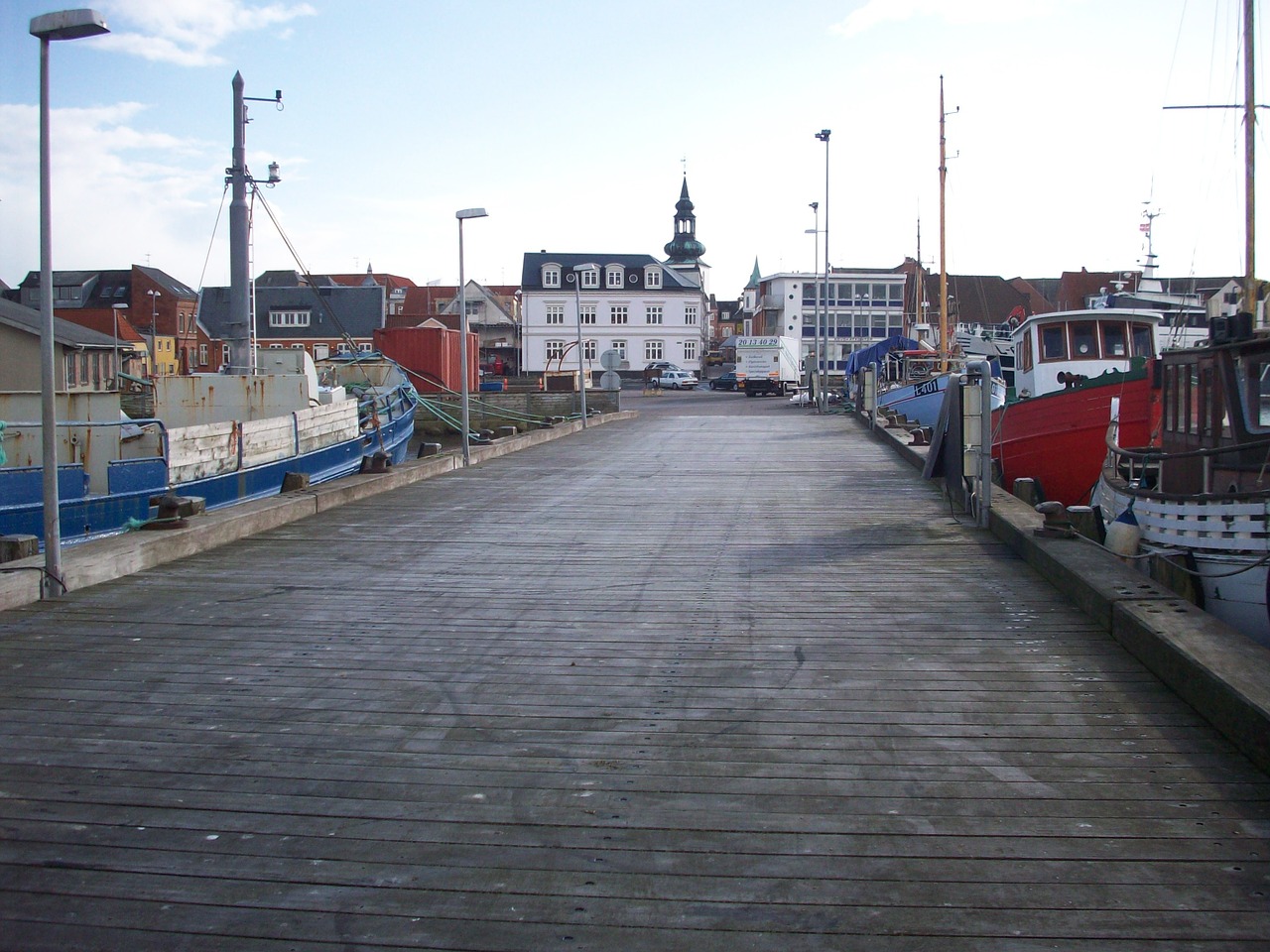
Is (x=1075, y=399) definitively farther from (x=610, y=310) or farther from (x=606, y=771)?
(x=610, y=310)

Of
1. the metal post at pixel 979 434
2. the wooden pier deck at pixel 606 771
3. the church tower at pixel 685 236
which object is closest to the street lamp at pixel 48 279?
the wooden pier deck at pixel 606 771

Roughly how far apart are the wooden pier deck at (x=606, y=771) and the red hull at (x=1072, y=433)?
8791 mm

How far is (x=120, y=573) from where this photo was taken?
8.09 metres

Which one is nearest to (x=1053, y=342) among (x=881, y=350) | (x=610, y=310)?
(x=881, y=350)

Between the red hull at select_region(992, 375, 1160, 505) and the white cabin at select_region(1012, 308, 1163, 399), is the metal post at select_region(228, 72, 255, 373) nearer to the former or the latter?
the red hull at select_region(992, 375, 1160, 505)

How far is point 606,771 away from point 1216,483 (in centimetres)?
712

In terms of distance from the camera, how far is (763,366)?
6131 centimetres

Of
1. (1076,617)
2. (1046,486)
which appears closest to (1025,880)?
(1076,617)

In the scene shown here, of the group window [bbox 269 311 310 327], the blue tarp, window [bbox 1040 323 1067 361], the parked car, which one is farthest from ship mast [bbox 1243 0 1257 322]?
window [bbox 269 311 310 327]

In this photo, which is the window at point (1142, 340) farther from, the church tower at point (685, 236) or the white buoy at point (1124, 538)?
the church tower at point (685, 236)

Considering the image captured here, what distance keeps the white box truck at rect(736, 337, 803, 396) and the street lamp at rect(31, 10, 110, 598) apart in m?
54.4

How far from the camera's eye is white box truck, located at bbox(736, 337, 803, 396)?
2395 inches

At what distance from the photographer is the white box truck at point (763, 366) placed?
200 ft

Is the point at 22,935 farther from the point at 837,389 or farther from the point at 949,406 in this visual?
the point at 837,389
